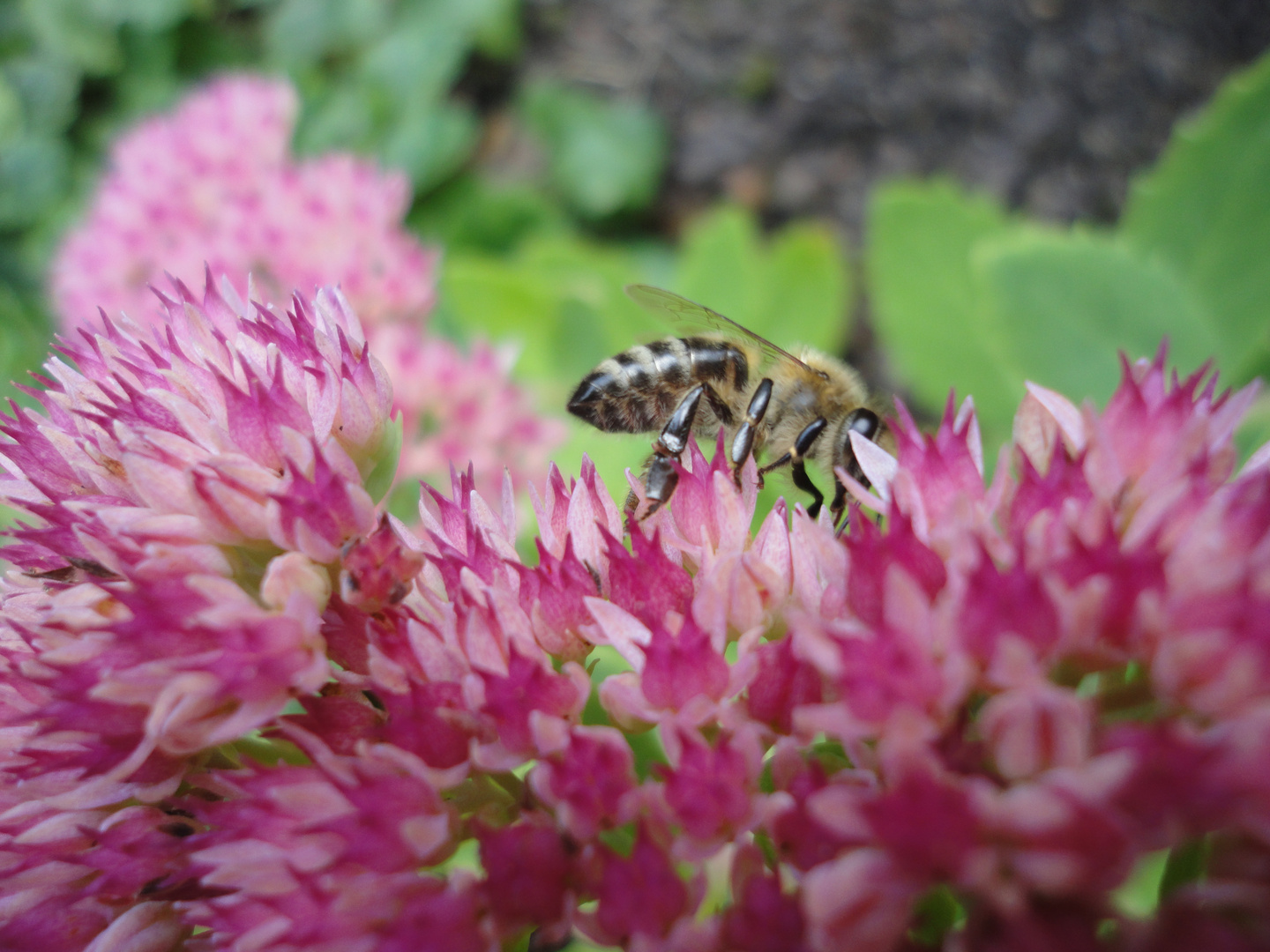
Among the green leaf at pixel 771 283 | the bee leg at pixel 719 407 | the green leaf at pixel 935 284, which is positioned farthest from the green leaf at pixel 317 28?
the bee leg at pixel 719 407

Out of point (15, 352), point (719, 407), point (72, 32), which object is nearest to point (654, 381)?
point (719, 407)

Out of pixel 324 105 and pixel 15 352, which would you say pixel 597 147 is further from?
pixel 15 352

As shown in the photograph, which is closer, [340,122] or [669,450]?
[669,450]

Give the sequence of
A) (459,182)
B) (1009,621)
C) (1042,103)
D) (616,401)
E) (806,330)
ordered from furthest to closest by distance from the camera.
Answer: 1. (459,182)
2. (1042,103)
3. (806,330)
4. (616,401)
5. (1009,621)

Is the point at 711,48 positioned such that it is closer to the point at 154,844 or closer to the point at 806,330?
the point at 806,330

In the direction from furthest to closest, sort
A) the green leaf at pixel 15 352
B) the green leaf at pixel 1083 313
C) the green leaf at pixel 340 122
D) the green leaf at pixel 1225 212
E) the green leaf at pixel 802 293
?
the green leaf at pixel 340 122, the green leaf at pixel 802 293, the green leaf at pixel 15 352, the green leaf at pixel 1225 212, the green leaf at pixel 1083 313

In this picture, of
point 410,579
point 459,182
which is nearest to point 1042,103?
point 459,182

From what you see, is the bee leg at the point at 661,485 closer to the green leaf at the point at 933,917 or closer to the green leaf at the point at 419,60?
the green leaf at the point at 933,917
